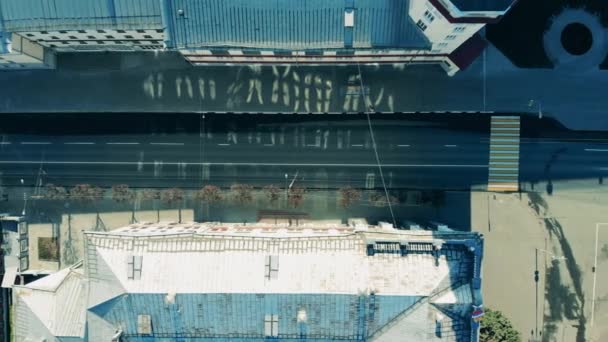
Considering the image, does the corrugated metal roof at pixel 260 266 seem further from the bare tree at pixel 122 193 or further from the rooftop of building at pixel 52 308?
the bare tree at pixel 122 193

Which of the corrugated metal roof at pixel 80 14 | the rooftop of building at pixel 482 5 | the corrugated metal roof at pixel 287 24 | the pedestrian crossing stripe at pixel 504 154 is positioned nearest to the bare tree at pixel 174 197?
the corrugated metal roof at pixel 287 24

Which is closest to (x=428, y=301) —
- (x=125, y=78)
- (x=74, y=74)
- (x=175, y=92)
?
(x=175, y=92)

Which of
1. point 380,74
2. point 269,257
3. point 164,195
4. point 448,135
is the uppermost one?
point 380,74

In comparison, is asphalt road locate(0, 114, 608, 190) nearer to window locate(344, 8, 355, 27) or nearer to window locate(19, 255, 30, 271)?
window locate(19, 255, 30, 271)

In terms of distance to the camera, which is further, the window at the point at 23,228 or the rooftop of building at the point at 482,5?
the window at the point at 23,228

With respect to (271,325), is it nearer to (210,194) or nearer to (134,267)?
(134,267)

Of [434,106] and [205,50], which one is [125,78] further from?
[434,106]

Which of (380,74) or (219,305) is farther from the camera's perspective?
(380,74)
